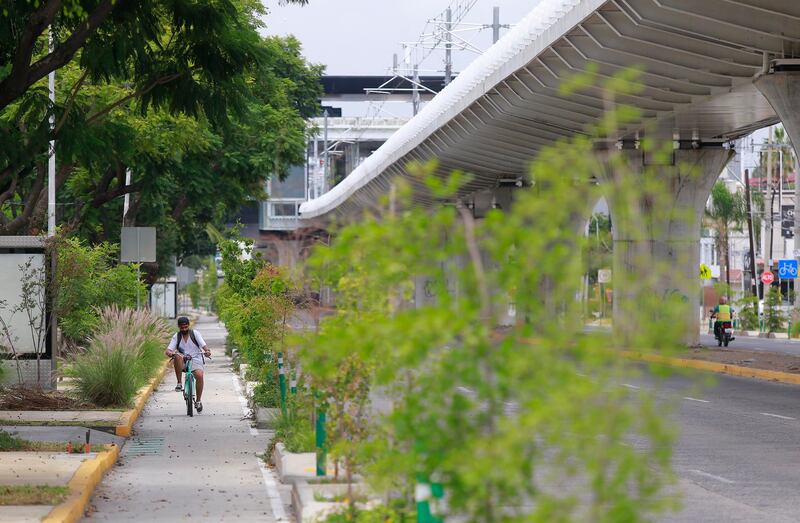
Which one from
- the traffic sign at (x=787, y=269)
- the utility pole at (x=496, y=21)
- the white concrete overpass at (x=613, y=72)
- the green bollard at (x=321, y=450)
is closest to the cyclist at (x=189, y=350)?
the white concrete overpass at (x=613, y=72)

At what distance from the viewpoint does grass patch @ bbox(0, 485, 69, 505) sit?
42.0ft

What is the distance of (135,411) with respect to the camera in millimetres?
23625

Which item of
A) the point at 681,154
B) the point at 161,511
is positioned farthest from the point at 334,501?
the point at 681,154

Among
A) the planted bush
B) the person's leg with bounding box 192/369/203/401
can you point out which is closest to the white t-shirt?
the person's leg with bounding box 192/369/203/401

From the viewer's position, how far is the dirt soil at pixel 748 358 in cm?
3599

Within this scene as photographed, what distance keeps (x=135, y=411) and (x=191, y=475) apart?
7.55 metres

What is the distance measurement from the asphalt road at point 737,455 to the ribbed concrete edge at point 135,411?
7159 millimetres

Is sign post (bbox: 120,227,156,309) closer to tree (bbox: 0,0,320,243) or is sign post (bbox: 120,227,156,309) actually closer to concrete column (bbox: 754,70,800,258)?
concrete column (bbox: 754,70,800,258)

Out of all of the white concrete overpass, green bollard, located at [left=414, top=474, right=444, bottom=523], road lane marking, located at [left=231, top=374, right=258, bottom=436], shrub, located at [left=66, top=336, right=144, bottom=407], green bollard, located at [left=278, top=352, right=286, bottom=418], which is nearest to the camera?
green bollard, located at [left=414, top=474, right=444, bottom=523]

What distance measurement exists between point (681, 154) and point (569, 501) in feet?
139

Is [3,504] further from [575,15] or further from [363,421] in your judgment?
[575,15]

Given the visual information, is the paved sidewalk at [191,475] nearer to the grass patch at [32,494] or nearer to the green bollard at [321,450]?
the grass patch at [32,494]

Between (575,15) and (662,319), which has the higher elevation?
(575,15)

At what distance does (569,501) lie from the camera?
559cm
